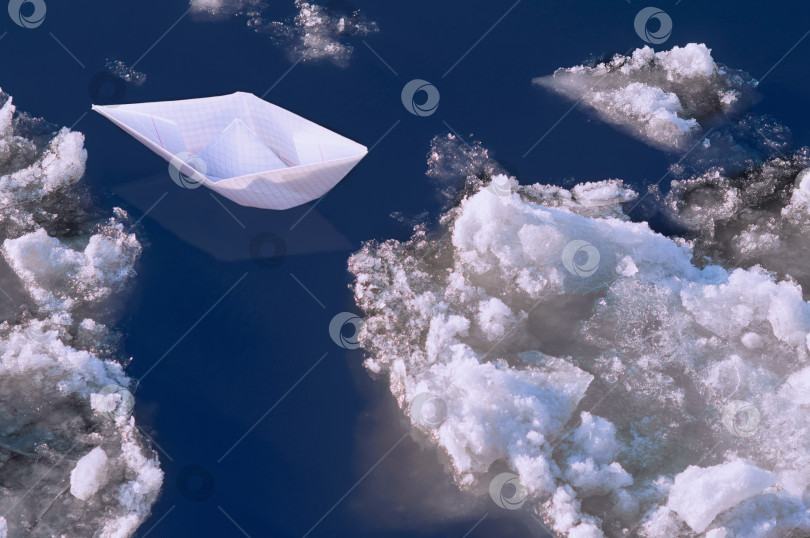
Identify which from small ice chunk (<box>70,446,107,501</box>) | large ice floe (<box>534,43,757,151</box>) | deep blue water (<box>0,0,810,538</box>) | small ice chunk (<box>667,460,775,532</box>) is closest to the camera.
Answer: small ice chunk (<box>667,460,775,532</box>)

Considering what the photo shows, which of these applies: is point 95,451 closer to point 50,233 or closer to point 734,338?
point 50,233

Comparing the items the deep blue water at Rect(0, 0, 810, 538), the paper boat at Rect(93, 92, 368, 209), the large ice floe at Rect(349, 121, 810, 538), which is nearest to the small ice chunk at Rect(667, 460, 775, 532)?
the large ice floe at Rect(349, 121, 810, 538)

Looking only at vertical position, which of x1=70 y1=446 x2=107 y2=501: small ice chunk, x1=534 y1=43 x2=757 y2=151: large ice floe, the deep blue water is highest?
x1=534 y1=43 x2=757 y2=151: large ice floe

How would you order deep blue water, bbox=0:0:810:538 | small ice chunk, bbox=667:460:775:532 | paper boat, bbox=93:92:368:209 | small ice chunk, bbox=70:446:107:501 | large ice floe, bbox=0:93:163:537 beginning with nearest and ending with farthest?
small ice chunk, bbox=667:460:775:532 < small ice chunk, bbox=70:446:107:501 < large ice floe, bbox=0:93:163:537 < deep blue water, bbox=0:0:810:538 < paper boat, bbox=93:92:368:209

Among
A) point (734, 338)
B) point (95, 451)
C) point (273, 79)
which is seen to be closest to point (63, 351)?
point (95, 451)

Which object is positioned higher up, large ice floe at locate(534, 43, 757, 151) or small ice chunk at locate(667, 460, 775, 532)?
large ice floe at locate(534, 43, 757, 151)

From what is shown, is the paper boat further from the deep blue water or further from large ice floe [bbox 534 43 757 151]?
large ice floe [bbox 534 43 757 151]

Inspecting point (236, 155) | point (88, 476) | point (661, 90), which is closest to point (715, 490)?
point (661, 90)
